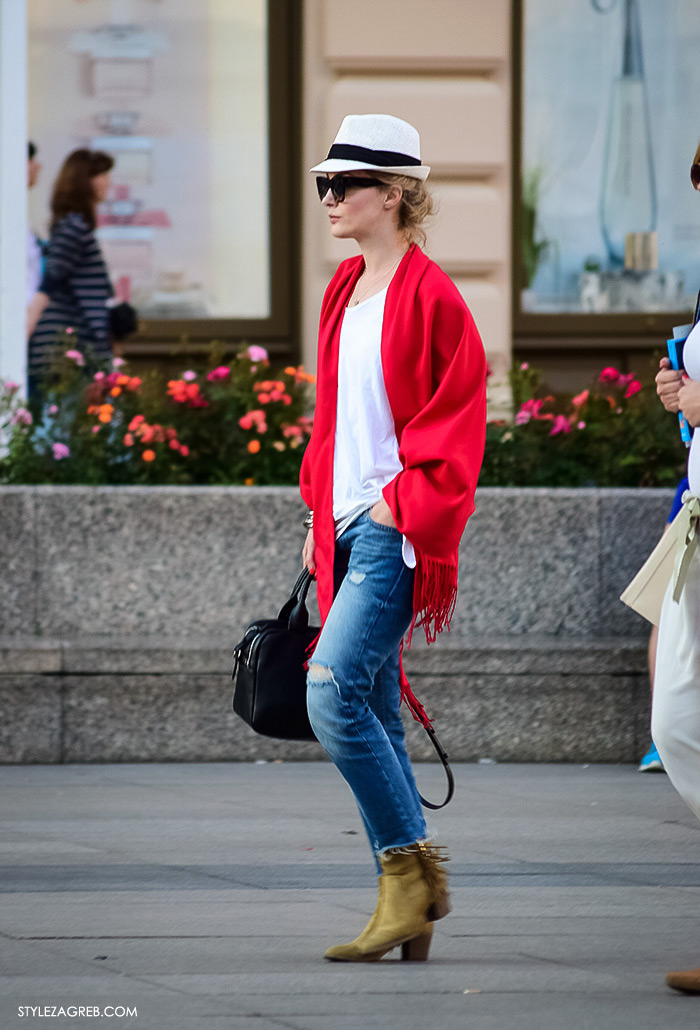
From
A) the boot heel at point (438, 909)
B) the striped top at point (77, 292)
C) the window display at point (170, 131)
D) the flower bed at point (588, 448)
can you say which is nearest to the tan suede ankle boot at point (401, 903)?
the boot heel at point (438, 909)

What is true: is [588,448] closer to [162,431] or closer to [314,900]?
[162,431]

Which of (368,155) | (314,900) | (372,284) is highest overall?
(368,155)

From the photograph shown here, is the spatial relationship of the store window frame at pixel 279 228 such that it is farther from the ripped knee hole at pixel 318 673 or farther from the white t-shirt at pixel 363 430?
Result: the ripped knee hole at pixel 318 673

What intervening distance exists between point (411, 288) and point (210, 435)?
3.73 meters

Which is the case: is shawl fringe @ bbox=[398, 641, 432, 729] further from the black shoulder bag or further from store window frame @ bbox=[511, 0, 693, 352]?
store window frame @ bbox=[511, 0, 693, 352]

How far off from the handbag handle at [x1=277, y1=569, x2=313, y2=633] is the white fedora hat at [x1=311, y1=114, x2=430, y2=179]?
97 centimetres

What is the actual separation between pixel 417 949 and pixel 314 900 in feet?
2.19

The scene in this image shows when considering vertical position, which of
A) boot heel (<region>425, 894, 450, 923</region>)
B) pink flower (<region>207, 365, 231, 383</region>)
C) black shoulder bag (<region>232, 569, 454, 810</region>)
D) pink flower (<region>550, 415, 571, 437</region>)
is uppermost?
pink flower (<region>207, 365, 231, 383</region>)

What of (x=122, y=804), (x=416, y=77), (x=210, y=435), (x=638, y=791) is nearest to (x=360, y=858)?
(x=122, y=804)

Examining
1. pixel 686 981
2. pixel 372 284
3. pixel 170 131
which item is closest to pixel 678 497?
pixel 372 284

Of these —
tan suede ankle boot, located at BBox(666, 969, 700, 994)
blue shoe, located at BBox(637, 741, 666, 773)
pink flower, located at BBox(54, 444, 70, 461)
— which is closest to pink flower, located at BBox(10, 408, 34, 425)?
pink flower, located at BBox(54, 444, 70, 461)

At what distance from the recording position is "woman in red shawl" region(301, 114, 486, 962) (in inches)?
149

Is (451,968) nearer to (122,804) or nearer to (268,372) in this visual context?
(122,804)

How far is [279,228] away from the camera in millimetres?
10109
